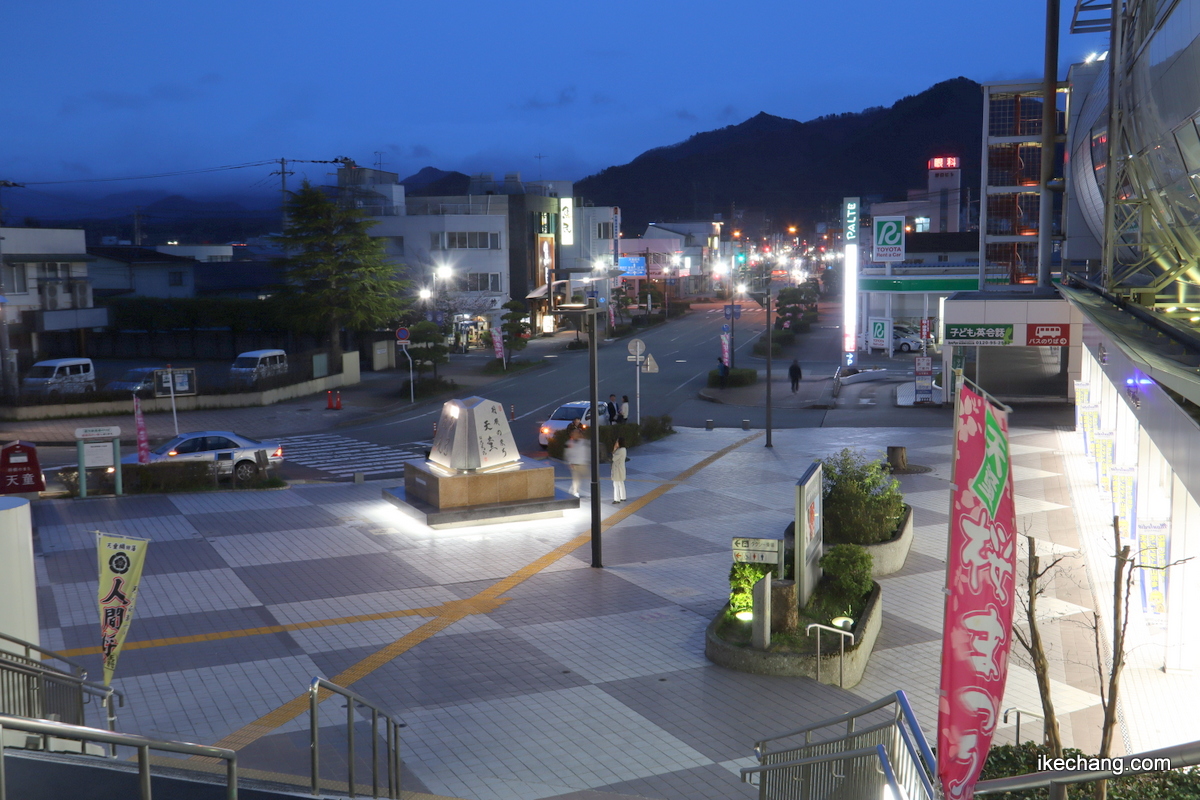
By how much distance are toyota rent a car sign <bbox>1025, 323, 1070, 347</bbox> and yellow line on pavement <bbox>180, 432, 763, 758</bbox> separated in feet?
44.0

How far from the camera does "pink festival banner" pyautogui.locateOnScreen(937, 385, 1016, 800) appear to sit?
5070mm

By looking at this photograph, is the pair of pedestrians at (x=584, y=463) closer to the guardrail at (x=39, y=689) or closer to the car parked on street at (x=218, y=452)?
the car parked on street at (x=218, y=452)

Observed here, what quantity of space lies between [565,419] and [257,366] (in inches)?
608

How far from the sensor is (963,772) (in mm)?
4992

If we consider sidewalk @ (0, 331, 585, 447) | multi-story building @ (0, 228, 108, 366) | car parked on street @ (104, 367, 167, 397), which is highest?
multi-story building @ (0, 228, 108, 366)

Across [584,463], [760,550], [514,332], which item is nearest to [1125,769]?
[760,550]

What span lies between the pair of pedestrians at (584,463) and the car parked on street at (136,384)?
56.4 feet

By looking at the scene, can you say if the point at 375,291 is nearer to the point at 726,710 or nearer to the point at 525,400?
the point at 525,400

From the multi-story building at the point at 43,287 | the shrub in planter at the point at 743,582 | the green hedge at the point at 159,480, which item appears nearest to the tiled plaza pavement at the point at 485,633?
the shrub in planter at the point at 743,582

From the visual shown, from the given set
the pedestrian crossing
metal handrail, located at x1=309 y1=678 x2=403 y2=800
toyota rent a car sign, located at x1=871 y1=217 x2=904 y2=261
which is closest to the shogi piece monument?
the pedestrian crossing

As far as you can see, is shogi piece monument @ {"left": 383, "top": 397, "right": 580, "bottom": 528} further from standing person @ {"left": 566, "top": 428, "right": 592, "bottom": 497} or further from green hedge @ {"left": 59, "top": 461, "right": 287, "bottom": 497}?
standing person @ {"left": 566, "top": 428, "right": 592, "bottom": 497}

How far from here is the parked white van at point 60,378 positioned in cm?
3425

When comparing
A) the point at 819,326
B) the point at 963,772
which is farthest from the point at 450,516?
the point at 819,326

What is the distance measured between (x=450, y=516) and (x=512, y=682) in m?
7.25
